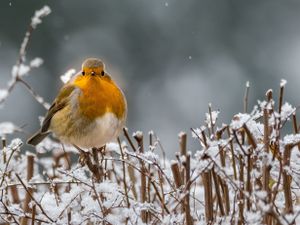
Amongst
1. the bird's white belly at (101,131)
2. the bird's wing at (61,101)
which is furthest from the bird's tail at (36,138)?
the bird's white belly at (101,131)

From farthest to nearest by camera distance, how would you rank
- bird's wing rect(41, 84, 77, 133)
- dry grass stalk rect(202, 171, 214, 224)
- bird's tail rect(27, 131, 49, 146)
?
1. bird's tail rect(27, 131, 49, 146)
2. bird's wing rect(41, 84, 77, 133)
3. dry grass stalk rect(202, 171, 214, 224)

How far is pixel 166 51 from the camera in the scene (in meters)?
13.1

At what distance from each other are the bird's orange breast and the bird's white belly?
0.08 ft

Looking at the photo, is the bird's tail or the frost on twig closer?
the frost on twig

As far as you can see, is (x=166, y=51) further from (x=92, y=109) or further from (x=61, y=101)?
(x=92, y=109)

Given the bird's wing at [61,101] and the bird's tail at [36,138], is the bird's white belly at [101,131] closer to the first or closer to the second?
the bird's wing at [61,101]

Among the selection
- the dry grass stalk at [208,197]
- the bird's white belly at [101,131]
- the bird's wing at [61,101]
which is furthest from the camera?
the bird's wing at [61,101]

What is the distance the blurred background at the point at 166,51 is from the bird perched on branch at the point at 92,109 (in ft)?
22.7

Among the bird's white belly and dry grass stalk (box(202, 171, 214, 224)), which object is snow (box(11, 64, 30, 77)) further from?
the bird's white belly

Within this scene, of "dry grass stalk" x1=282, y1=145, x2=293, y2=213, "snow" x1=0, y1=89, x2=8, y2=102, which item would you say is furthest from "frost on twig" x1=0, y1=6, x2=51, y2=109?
"dry grass stalk" x1=282, y1=145, x2=293, y2=213

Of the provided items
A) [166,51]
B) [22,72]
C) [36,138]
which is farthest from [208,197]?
[166,51]

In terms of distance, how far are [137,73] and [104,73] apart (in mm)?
8976

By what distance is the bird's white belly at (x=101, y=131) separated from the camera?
10.1ft

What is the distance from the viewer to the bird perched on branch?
309 cm
